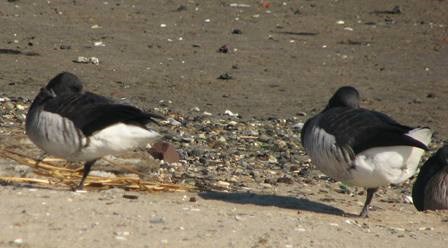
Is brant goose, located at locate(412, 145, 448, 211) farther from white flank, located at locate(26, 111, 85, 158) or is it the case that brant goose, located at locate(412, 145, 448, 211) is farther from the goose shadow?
white flank, located at locate(26, 111, 85, 158)

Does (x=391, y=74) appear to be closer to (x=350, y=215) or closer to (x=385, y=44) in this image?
(x=385, y=44)

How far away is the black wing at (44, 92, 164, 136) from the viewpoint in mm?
8000

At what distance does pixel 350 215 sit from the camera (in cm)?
866

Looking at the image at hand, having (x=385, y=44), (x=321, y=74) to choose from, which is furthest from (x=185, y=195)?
(x=385, y=44)

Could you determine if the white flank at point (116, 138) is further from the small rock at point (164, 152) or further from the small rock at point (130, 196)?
the small rock at point (164, 152)

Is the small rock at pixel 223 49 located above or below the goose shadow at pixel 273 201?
below

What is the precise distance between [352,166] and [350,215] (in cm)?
65

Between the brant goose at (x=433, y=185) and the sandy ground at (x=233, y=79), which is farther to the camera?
the brant goose at (x=433, y=185)

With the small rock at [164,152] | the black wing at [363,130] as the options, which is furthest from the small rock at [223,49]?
→ the black wing at [363,130]

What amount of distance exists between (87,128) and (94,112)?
0.13 m

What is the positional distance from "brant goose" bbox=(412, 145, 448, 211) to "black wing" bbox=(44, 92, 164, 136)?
8.72 ft

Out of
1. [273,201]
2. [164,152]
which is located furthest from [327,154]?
[164,152]

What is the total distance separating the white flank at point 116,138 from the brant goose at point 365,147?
4.01ft

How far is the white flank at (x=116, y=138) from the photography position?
804 centimetres
